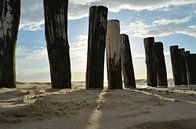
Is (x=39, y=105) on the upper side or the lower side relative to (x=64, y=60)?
lower

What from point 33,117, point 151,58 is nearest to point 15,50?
point 33,117

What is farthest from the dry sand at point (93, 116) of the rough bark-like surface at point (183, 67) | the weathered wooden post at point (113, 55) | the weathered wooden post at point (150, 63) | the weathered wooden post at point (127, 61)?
the rough bark-like surface at point (183, 67)

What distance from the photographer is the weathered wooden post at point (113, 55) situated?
10343mm

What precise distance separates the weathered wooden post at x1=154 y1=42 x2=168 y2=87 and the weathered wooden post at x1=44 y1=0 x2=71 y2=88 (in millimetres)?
6697

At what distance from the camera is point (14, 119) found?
423 cm

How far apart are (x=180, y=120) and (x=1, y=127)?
196 centimetres

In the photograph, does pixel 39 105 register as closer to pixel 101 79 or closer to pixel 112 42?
pixel 101 79

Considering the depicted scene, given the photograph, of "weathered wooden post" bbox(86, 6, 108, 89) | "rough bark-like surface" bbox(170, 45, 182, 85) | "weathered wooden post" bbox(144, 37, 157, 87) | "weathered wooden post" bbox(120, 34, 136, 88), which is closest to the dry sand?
"weathered wooden post" bbox(86, 6, 108, 89)

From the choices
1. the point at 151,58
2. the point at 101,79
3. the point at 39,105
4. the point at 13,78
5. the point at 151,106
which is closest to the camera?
the point at 39,105

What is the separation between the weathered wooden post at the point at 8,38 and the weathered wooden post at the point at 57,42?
724mm

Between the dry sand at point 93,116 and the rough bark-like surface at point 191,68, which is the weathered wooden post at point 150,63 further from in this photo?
the dry sand at point 93,116

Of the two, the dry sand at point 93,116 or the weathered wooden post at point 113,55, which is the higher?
the weathered wooden post at point 113,55

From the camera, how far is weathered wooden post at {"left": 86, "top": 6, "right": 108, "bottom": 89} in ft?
31.2

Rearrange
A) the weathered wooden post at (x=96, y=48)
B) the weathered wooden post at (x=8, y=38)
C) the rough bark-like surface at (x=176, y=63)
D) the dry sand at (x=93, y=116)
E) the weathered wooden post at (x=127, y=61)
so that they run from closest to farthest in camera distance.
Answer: the dry sand at (x=93, y=116), the weathered wooden post at (x=8, y=38), the weathered wooden post at (x=96, y=48), the weathered wooden post at (x=127, y=61), the rough bark-like surface at (x=176, y=63)
